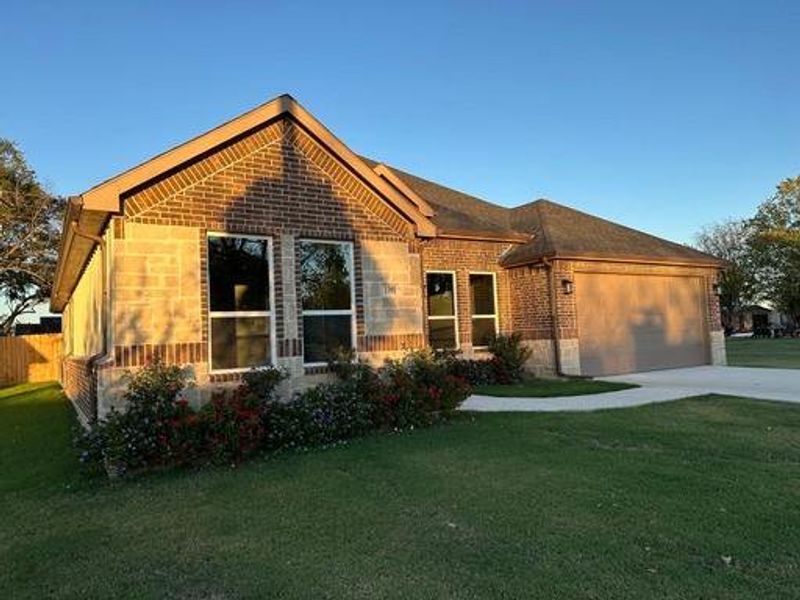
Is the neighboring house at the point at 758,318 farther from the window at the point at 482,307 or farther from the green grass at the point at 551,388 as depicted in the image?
the green grass at the point at 551,388

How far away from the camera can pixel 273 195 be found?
9242mm

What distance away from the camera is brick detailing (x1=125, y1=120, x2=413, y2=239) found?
847 cm

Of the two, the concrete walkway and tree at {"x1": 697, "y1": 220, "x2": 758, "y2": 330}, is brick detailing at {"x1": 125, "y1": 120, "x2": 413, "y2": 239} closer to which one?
the concrete walkway

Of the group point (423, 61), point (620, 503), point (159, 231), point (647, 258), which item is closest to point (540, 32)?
point (423, 61)

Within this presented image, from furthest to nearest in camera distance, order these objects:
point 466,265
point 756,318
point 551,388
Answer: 1. point 756,318
2. point 466,265
3. point 551,388

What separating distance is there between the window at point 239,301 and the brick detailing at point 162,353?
27 centimetres

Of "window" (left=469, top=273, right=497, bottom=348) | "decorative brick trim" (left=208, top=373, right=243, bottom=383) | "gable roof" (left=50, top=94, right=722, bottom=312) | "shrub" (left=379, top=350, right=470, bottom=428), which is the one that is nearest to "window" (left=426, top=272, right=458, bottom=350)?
"window" (left=469, top=273, right=497, bottom=348)

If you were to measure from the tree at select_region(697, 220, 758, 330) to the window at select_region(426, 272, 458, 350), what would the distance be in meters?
42.0

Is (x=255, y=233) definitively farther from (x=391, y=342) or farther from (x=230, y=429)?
(x=230, y=429)

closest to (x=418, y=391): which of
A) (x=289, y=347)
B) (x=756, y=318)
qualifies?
(x=289, y=347)

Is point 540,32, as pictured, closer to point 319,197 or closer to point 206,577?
point 319,197

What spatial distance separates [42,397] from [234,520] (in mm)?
15864

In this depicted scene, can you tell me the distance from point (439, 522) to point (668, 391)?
29.2 ft

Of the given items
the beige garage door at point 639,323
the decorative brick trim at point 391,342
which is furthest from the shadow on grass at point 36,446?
the beige garage door at point 639,323
